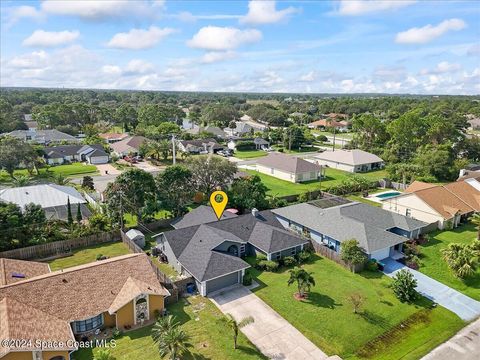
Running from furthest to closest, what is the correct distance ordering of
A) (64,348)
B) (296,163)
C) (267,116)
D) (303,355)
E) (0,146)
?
1. (267,116)
2. (296,163)
3. (0,146)
4. (303,355)
5. (64,348)

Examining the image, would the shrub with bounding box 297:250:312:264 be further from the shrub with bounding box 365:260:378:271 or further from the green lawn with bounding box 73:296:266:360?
the green lawn with bounding box 73:296:266:360

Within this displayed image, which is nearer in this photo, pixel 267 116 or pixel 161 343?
pixel 161 343

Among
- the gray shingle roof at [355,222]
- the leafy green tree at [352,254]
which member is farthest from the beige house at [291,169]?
the leafy green tree at [352,254]

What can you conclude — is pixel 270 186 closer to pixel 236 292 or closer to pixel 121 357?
pixel 236 292

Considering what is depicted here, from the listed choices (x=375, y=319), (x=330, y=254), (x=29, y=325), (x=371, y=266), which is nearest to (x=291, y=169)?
Result: (x=330, y=254)

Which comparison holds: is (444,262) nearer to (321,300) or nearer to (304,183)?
(321,300)

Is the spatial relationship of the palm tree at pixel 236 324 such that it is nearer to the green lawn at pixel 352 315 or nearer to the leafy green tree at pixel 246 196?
the green lawn at pixel 352 315

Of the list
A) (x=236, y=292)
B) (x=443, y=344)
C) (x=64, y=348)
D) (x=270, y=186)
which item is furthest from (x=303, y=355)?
(x=270, y=186)
